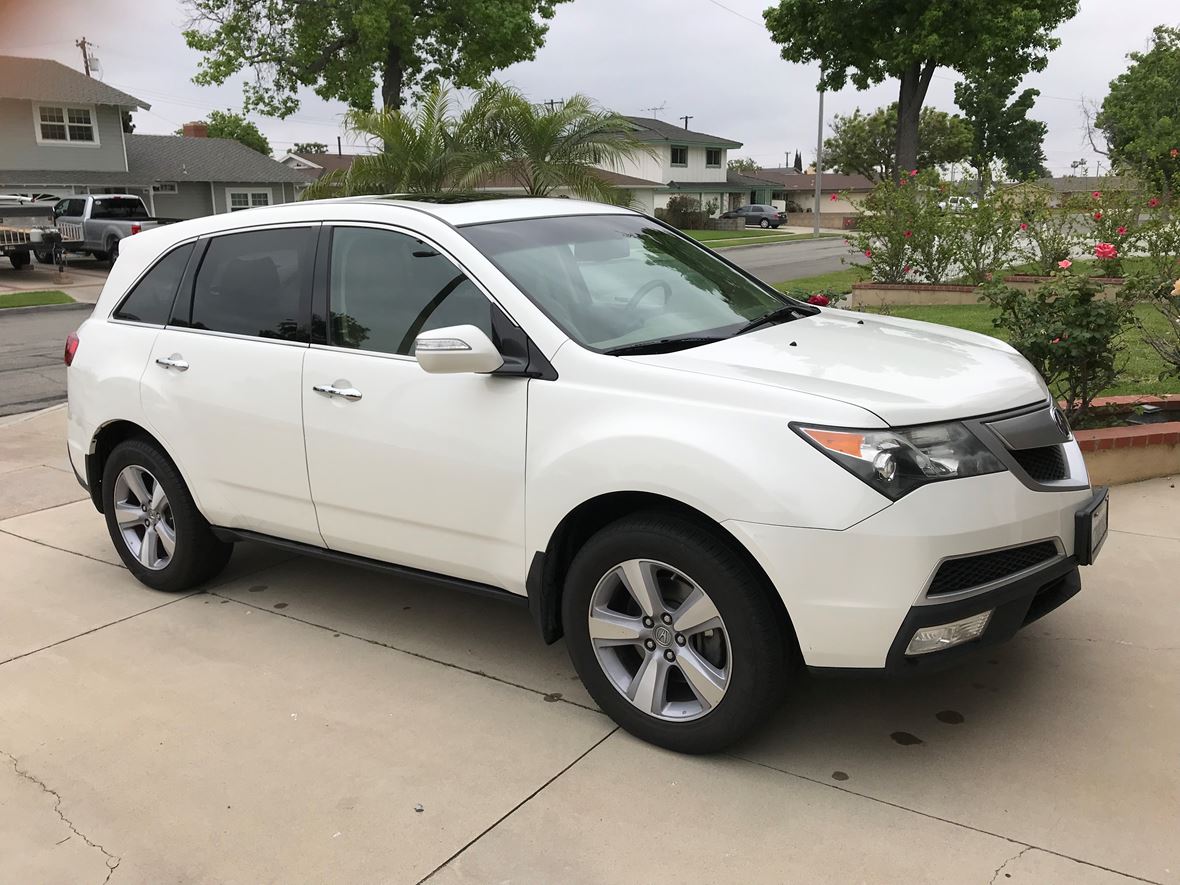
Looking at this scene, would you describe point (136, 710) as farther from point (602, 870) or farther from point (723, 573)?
point (723, 573)

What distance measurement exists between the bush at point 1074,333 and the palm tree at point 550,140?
8.45 metres

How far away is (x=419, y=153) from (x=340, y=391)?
413 inches

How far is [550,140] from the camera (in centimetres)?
1417

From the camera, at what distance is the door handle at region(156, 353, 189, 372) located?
469 centimetres

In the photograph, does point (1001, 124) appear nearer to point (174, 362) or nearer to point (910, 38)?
point (910, 38)

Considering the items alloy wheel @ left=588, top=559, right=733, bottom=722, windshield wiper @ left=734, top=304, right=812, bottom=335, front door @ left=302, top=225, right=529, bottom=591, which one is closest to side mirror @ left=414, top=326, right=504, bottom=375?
front door @ left=302, top=225, right=529, bottom=591

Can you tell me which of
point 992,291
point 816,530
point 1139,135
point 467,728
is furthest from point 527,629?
point 1139,135

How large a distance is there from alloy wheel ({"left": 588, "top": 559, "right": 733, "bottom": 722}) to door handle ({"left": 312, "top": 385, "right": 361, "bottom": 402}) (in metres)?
1.28

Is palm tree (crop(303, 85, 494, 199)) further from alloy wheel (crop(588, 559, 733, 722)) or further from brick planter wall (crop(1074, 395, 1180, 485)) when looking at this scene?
alloy wheel (crop(588, 559, 733, 722))

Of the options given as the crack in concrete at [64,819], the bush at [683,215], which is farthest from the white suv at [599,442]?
the bush at [683,215]

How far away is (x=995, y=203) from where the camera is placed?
13797 millimetres

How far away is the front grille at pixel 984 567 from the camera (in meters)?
3.11

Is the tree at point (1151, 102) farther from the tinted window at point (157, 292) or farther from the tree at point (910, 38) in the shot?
the tinted window at point (157, 292)

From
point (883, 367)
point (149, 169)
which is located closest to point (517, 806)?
point (883, 367)
